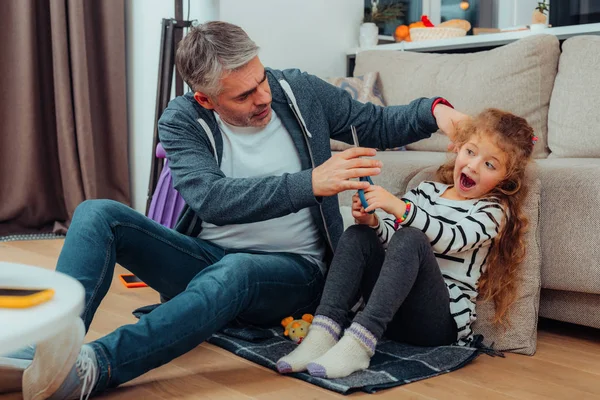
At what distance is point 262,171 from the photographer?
1.86 metres

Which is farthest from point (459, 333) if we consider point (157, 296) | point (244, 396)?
point (157, 296)

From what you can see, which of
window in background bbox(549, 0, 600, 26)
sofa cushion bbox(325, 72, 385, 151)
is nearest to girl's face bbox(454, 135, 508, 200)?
sofa cushion bbox(325, 72, 385, 151)

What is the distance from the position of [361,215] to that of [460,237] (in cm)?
24

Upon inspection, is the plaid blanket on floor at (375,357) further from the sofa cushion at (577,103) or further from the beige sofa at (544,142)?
the sofa cushion at (577,103)

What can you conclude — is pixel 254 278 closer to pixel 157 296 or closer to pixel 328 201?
pixel 328 201

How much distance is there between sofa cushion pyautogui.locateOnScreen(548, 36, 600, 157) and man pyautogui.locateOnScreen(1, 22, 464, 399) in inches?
32.4

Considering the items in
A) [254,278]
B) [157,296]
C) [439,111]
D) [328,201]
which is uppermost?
[439,111]

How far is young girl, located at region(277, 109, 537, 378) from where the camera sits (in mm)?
1666

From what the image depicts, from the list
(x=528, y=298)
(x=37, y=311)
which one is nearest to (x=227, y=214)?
(x=528, y=298)

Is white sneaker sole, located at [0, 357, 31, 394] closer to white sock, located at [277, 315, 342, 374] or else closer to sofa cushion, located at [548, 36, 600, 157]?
white sock, located at [277, 315, 342, 374]

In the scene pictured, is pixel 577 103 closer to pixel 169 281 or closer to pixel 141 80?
pixel 169 281

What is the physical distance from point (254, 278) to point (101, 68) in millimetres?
2531

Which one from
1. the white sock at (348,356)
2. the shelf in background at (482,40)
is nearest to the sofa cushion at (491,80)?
the shelf in background at (482,40)

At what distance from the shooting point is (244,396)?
61.5 inches
